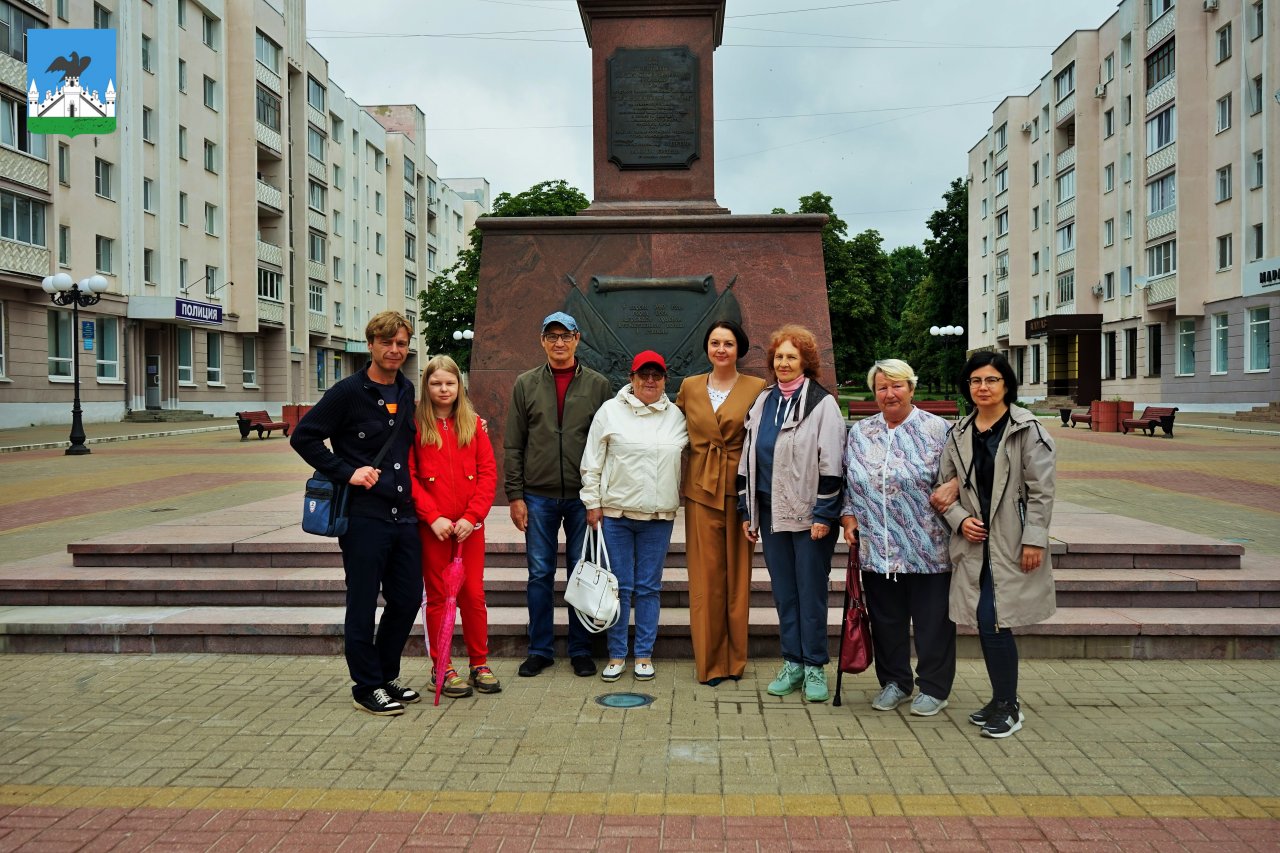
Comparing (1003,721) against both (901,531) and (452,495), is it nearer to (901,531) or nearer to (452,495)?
(901,531)

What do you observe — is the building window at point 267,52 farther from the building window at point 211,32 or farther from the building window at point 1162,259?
the building window at point 1162,259

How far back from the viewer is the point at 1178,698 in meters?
5.25

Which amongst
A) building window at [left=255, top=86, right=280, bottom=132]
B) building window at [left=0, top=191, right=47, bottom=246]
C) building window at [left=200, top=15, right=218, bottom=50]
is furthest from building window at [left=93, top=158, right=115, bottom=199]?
building window at [left=255, top=86, right=280, bottom=132]

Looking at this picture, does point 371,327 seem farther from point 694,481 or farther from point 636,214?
point 636,214

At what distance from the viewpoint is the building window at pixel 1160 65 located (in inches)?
1540

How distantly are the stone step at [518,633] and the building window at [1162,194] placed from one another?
37.6 metres

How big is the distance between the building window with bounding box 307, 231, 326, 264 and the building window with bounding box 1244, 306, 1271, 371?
40.8 m

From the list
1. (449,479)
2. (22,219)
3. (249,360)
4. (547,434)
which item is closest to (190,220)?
(249,360)

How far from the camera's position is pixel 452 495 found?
17.2 feet

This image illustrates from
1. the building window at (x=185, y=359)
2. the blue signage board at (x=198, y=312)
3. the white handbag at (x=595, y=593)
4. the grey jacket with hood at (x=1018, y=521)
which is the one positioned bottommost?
the white handbag at (x=595, y=593)

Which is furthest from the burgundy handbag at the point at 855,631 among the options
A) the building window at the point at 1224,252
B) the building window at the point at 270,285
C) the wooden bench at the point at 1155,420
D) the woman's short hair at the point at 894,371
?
the building window at the point at 270,285

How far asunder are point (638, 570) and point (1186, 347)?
39.5 meters

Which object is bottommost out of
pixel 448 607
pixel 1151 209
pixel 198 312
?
pixel 448 607

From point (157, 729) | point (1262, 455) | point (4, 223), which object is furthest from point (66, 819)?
point (4, 223)
